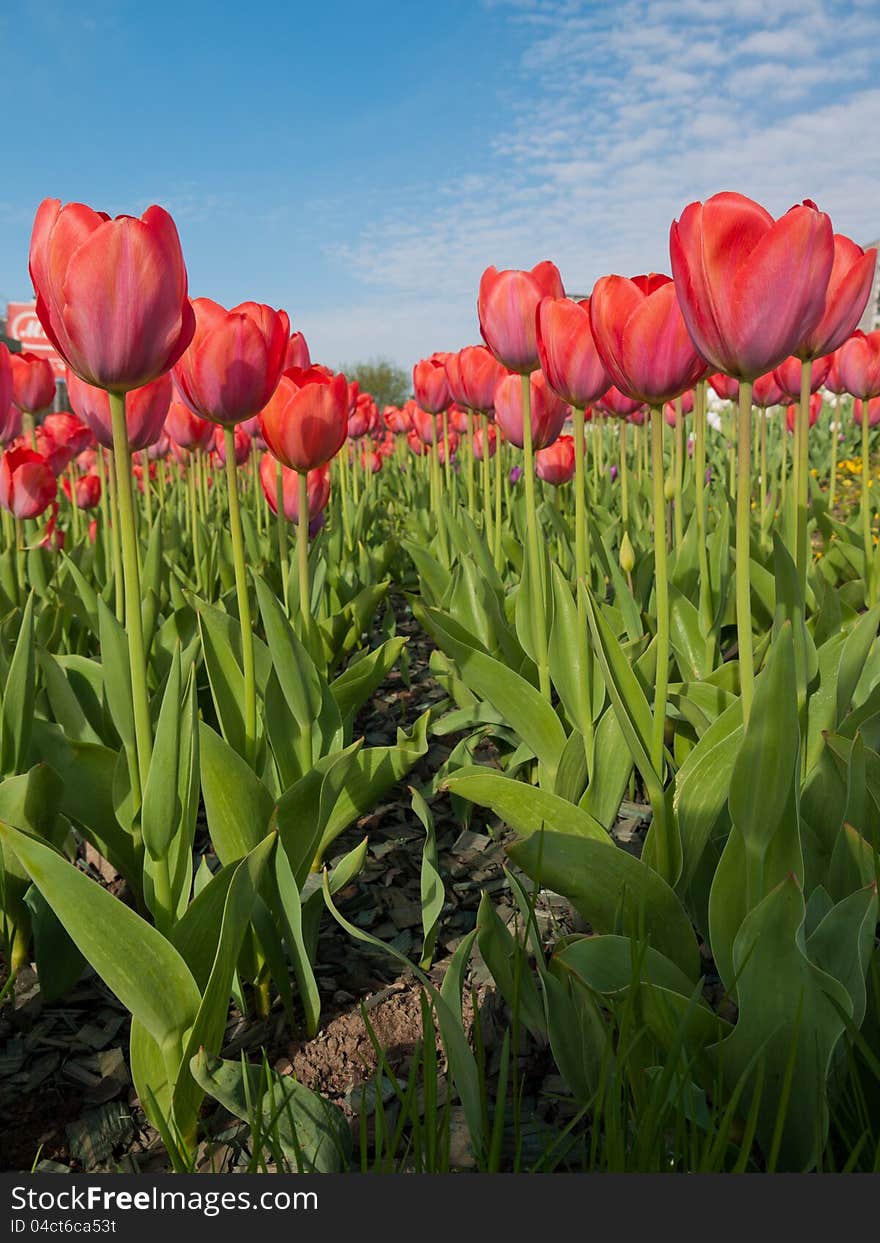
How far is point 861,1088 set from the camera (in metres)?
1.10

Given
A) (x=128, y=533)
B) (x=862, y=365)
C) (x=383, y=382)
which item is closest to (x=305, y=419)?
(x=128, y=533)

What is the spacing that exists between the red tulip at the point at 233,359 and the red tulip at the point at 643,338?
0.51 m

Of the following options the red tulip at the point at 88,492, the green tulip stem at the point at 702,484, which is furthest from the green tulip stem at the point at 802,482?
the red tulip at the point at 88,492

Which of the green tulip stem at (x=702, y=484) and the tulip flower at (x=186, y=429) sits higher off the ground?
the tulip flower at (x=186, y=429)

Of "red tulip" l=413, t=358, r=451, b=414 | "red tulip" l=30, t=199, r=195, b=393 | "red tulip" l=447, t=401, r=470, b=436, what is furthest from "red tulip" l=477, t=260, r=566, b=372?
"red tulip" l=447, t=401, r=470, b=436

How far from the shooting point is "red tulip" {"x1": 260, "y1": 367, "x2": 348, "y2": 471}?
5.85ft

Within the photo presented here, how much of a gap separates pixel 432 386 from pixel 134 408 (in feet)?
6.73

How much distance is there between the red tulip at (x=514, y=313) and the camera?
74.2 inches

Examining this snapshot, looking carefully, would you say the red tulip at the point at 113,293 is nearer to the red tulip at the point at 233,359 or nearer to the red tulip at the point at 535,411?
the red tulip at the point at 233,359

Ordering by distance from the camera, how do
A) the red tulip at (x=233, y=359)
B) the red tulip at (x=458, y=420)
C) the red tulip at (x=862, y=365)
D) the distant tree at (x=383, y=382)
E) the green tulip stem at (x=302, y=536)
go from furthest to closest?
the distant tree at (x=383, y=382) → the red tulip at (x=458, y=420) → the red tulip at (x=862, y=365) → the green tulip stem at (x=302, y=536) → the red tulip at (x=233, y=359)

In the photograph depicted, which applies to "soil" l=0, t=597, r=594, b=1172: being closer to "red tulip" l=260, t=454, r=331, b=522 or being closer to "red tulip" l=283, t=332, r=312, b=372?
"red tulip" l=260, t=454, r=331, b=522

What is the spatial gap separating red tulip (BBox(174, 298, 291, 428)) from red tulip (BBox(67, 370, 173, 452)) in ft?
0.91

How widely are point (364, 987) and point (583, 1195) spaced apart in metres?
0.83

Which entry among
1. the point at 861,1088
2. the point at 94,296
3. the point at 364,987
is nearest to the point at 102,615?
the point at 94,296
